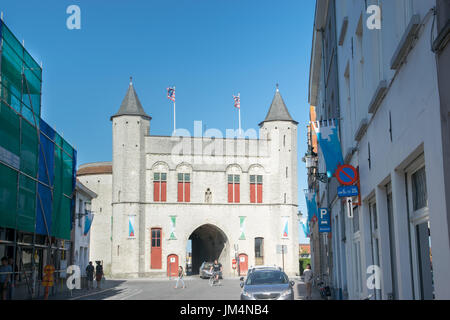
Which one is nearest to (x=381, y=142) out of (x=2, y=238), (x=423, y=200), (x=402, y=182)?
(x=402, y=182)

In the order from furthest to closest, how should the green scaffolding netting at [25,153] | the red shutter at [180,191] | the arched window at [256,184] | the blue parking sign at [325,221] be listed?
1. the arched window at [256,184]
2. the red shutter at [180,191]
3. the blue parking sign at [325,221]
4. the green scaffolding netting at [25,153]

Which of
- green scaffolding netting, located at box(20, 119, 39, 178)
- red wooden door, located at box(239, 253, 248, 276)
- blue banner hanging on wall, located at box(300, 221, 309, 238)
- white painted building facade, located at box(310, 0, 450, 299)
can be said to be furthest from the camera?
red wooden door, located at box(239, 253, 248, 276)

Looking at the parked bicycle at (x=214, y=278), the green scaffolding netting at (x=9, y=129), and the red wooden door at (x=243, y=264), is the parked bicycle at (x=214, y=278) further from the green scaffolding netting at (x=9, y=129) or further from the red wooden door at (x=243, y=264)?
the green scaffolding netting at (x=9, y=129)

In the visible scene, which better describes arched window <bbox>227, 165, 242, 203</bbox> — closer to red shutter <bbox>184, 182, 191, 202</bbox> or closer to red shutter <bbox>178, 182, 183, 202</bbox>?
red shutter <bbox>184, 182, 191, 202</bbox>

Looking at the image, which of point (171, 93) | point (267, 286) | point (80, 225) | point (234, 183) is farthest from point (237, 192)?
point (267, 286)

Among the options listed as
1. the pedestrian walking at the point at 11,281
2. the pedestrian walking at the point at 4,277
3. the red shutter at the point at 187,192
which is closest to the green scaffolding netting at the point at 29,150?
the pedestrian walking at the point at 11,281

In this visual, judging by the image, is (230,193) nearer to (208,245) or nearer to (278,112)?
(208,245)

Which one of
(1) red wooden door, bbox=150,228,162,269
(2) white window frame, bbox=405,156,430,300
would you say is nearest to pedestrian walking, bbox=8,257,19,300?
(2) white window frame, bbox=405,156,430,300

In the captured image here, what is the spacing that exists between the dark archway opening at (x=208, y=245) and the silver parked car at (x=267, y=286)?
38.1 meters

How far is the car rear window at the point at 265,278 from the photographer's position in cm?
1739

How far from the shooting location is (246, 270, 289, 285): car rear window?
685 inches

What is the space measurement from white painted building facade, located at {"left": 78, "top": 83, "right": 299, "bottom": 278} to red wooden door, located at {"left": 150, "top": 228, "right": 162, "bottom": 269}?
99 millimetres
